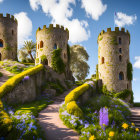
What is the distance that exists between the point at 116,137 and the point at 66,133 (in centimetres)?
282

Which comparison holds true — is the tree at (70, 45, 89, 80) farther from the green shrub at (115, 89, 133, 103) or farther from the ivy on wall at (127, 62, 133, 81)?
the green shrub at (115, 89, 133, 103)

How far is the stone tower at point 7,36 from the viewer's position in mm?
31297

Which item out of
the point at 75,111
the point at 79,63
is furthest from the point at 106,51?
the point at 75,111

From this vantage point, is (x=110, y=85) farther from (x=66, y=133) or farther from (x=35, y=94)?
(x=66, y=133)

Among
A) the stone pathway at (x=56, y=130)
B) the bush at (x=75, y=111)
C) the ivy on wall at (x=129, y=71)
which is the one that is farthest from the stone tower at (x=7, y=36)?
the bush at (x=75, y=111)

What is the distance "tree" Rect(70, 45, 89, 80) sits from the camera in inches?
1459

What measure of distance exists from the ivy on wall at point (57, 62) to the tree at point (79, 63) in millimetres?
12155

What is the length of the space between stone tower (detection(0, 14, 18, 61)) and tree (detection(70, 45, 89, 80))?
46.1 feet

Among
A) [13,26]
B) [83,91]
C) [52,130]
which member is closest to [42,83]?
[83,91]

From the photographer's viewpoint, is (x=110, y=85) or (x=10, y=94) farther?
(x=110, y=85)

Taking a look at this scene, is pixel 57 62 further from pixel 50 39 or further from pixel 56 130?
pixel 56 130

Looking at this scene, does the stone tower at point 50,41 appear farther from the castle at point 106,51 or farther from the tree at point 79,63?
the tree at point 79,63

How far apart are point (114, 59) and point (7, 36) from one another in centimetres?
2292

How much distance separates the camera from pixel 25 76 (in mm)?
16281
